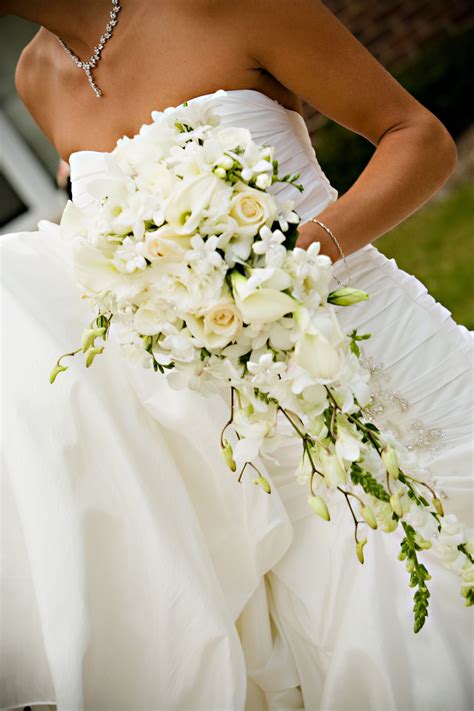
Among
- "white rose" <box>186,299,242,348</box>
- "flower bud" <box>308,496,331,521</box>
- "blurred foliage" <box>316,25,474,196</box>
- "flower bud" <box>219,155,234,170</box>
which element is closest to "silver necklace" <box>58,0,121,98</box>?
"flower bud" <box>219,155,234,170</box>

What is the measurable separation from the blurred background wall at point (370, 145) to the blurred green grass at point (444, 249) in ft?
0.05

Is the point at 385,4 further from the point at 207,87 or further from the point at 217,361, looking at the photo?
the point at 217,361

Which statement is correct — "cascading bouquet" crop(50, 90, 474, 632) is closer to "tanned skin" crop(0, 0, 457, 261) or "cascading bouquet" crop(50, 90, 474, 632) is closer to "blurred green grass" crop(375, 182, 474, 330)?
"tanned skin" crop(0, 0, 457, 261)

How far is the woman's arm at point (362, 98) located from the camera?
2086mm

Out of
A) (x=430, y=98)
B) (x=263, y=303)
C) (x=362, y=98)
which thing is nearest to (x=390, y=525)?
(x=263, y=303)

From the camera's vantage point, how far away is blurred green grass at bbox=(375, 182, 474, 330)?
17.7 feet

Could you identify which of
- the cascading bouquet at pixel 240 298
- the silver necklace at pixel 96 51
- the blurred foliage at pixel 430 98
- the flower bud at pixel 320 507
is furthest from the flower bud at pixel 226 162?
the blurred foliage at pixel 430 98

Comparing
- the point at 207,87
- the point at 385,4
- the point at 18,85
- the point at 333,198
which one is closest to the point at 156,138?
the point at 207,87

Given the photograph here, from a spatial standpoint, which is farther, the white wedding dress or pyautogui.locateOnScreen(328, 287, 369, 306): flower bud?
the white wedding dress

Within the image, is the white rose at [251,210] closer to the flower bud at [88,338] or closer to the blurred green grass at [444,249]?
the flower bud at [88,338]

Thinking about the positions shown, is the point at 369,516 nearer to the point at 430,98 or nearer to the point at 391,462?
the point at 391,462

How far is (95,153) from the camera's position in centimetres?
237

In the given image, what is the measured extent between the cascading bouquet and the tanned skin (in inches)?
14.0

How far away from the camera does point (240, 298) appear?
149cm
